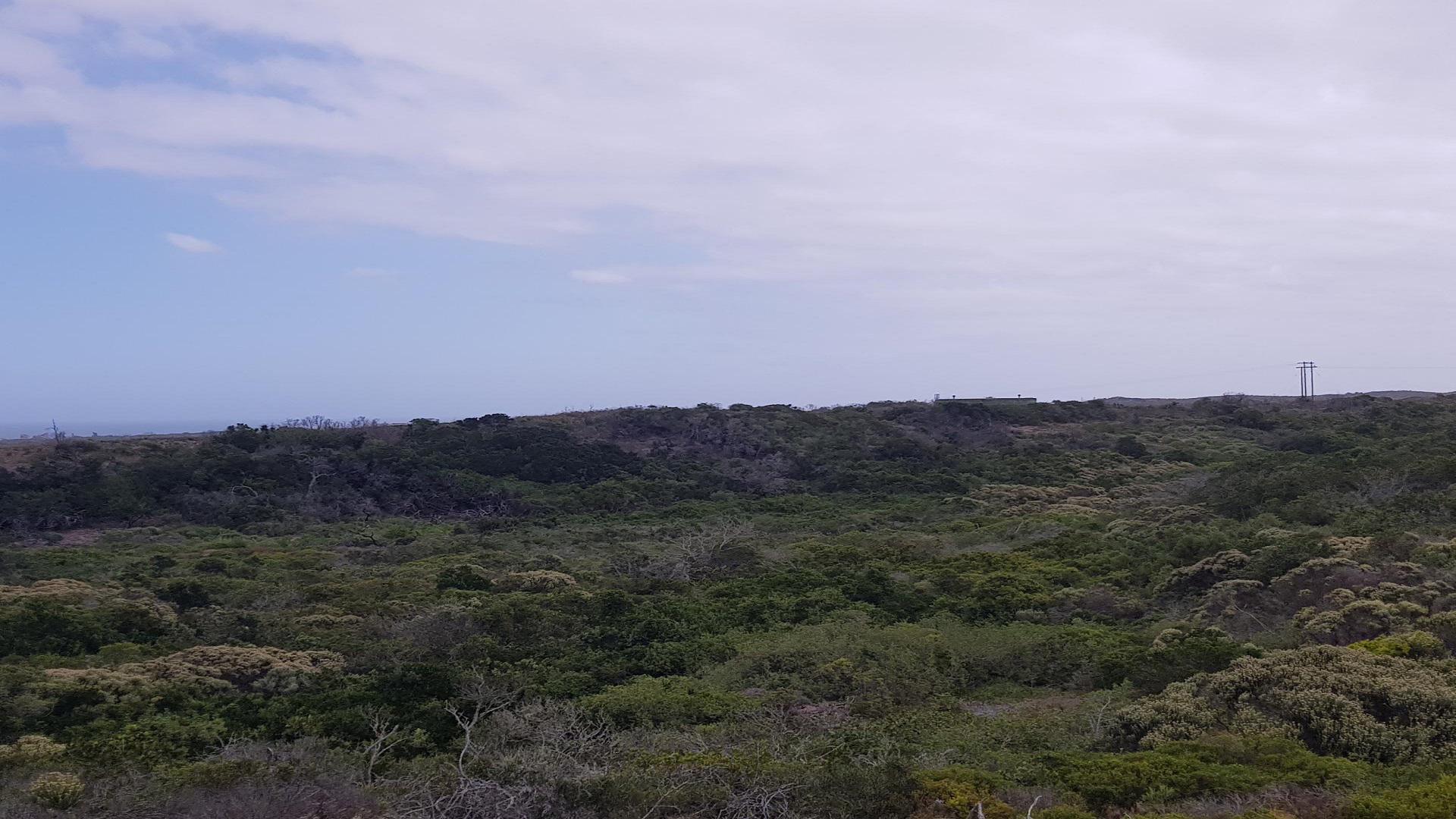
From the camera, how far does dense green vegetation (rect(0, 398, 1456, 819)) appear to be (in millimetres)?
6848

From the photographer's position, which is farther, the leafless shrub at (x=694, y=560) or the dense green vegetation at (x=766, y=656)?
the leafless shrub at (x=694, y=560)

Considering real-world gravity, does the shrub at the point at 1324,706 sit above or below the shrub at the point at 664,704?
above

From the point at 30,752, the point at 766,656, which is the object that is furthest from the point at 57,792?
the point at 766,656

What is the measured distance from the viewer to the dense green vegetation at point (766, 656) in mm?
6848

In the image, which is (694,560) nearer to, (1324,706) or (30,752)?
(30,752)

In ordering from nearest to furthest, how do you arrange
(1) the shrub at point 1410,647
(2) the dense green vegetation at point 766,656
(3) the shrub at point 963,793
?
(3) the shrub at point 963,793
(2) the dense green vegetation at point 766,656
(1) the shrub at point 1410,647

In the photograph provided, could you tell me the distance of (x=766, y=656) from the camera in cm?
1205

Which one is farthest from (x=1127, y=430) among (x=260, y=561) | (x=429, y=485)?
(x=260, y=561)

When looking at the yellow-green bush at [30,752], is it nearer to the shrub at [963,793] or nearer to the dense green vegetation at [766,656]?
the dense green vegetation at [766,656]

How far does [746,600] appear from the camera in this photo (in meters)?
16.0

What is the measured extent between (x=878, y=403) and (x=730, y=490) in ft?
82.7

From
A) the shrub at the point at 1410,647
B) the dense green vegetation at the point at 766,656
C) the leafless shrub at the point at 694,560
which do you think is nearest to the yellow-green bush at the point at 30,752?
the dense green vegetation at the point at 766,656

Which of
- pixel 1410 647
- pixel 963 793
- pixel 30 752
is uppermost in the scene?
pixel 1410 647

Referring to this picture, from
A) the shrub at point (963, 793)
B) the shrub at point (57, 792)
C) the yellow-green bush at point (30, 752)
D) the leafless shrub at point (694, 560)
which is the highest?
the shrub at point (57, 792)
